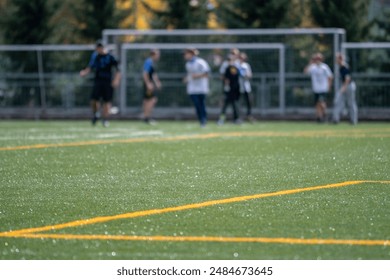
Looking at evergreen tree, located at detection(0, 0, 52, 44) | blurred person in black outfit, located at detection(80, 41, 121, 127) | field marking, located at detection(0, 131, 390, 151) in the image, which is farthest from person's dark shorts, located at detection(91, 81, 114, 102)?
evergreen tree, located at detection(0, 0, 52, 44)

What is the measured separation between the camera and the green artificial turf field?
8195 mm

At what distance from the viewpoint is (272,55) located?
35219 mm

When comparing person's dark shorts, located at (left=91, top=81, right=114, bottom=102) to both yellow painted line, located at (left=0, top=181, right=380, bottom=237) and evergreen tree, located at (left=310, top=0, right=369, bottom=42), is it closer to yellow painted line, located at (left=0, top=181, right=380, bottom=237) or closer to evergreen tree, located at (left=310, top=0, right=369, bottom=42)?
evergreen tree, located at (left=310, top=0, right=369, bottom=42)

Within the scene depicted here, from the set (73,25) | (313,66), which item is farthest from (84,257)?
(73,25)

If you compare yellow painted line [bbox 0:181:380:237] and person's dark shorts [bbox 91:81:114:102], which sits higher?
yellow painted line [bbox 0:181:380:237]

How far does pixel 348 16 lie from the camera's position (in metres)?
39.8

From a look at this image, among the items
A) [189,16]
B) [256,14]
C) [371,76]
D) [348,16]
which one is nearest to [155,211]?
[371,76]

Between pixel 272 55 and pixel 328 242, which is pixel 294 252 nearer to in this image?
pixel 328 242

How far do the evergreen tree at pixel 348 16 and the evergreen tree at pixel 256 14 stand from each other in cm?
147

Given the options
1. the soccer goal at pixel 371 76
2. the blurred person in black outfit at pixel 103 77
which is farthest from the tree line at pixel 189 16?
the blurred person in black outfit at pixel 103 77

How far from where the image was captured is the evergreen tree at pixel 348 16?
39781 millimetres

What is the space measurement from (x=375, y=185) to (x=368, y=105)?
2191 cm

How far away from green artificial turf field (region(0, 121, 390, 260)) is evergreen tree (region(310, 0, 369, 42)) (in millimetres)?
20830

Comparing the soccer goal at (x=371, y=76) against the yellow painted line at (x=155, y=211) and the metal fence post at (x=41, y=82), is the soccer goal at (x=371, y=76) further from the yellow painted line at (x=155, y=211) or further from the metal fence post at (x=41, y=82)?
the yellow painted line at (x=155, y=211)
